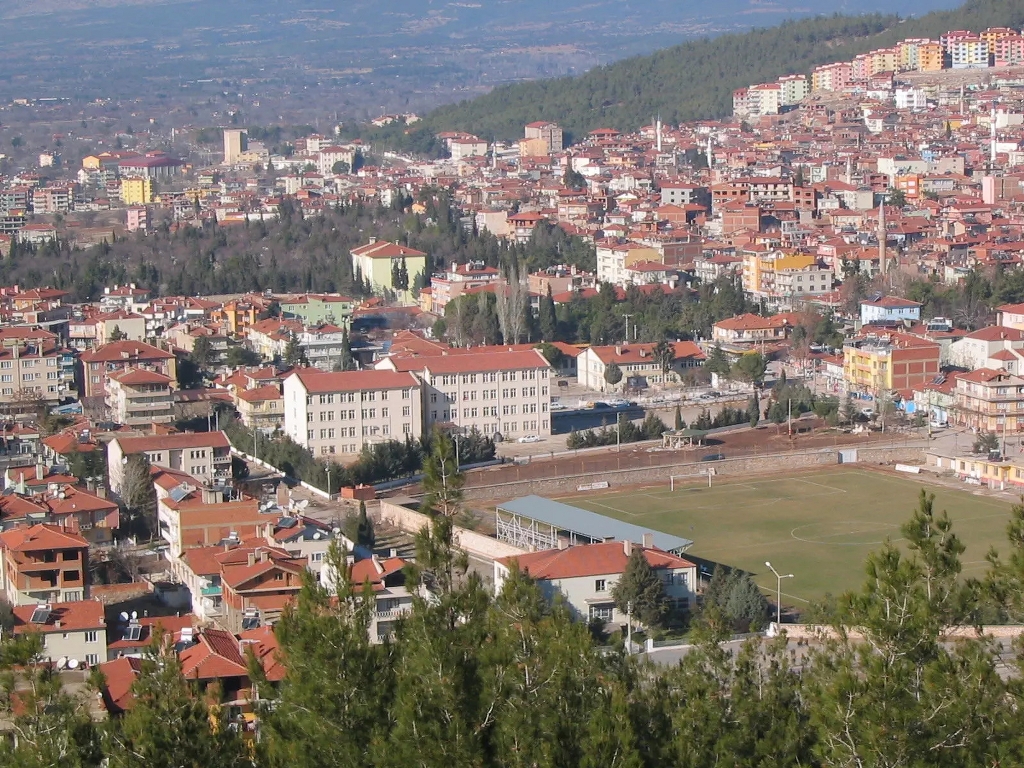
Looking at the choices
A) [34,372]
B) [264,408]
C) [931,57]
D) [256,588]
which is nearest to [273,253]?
[34,372]

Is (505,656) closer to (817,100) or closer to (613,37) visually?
(817,100)

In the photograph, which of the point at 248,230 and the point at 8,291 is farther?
the point at 248,230

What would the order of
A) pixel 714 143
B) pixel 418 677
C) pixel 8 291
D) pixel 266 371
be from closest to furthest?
pixel 418 677 → pixel 266 371 → pixel 8 291 → pixel 714 143

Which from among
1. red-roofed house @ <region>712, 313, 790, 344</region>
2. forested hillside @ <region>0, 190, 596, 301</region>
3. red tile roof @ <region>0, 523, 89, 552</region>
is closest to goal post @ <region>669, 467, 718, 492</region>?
red tile roof @ <region>0, 523, 89, 552</region>

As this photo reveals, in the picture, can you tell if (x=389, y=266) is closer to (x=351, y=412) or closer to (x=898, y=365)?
(x=898, y=365)

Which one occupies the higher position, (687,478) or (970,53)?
(970,53)

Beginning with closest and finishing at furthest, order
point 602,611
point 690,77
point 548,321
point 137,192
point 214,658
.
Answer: point 214,658 < point 602,611 < point 548,321 < point 137,192 < point 690,77

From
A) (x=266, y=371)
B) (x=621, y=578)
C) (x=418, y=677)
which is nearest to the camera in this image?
(x=418, y=677)

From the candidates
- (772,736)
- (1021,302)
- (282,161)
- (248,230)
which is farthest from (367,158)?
(772,736)
